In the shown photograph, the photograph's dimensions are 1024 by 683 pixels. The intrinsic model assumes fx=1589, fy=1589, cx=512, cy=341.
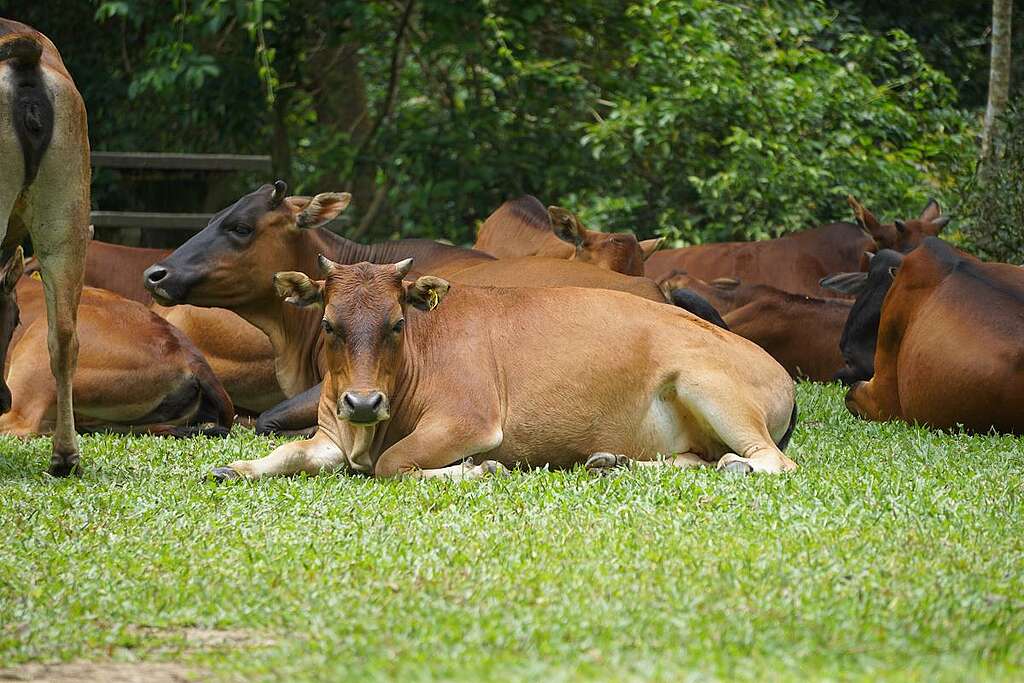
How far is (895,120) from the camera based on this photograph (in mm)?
18109

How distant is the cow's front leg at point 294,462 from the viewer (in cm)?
696

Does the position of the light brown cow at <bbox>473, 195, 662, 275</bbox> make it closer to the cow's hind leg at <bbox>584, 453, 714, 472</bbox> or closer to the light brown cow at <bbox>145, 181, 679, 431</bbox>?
the light brown cow at <bbox>145, 181, 679, 431</bbox>

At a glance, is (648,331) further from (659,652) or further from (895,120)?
(895,120)

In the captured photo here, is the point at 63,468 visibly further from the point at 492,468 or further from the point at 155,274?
the point at 155,274

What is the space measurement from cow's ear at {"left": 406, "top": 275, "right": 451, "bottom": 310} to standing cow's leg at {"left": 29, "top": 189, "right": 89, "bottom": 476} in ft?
4.92

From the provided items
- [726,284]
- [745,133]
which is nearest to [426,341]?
[726,284]

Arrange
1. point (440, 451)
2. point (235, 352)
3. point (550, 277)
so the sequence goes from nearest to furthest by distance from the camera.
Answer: point (440, 451), point (550, 277), point (235, 352)

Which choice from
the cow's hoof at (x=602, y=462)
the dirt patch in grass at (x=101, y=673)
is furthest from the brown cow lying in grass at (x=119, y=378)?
the dirt patch in grass at (x=101, y=673)

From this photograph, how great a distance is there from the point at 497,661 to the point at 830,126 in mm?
14481

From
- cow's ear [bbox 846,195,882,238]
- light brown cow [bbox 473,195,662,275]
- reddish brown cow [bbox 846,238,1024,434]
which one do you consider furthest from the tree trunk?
reddish brown cow [bbox 846,238,1024,434]

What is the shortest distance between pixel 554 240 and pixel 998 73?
188 inches

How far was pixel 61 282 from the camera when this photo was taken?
7.09m

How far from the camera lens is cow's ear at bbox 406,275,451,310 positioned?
722 centimetres

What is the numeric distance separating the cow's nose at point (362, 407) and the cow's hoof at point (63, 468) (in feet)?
4.49
